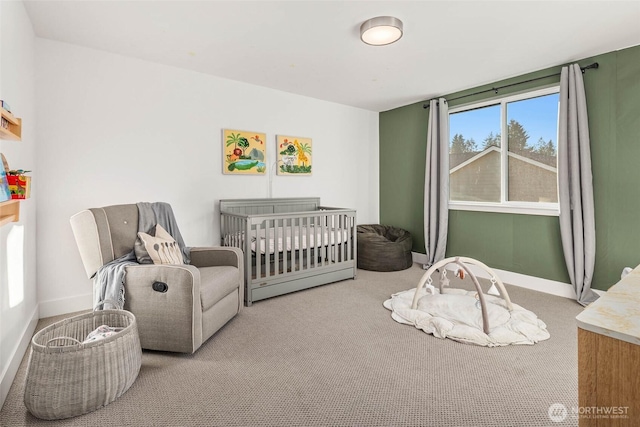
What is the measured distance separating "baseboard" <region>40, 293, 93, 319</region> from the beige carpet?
106 mm

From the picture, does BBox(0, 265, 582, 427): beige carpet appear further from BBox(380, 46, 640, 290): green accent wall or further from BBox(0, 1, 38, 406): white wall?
BBox(380, 46, 640, 290): green accent wall

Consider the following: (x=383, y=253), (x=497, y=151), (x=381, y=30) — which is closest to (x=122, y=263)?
(x=381, y=30)

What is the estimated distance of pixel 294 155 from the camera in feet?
13.7

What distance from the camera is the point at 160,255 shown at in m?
2.29

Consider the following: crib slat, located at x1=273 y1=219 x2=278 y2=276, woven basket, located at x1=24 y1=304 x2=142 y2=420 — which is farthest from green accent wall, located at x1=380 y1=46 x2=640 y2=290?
woven basket, located at x1=24 y1=304 x2=142 y2=420

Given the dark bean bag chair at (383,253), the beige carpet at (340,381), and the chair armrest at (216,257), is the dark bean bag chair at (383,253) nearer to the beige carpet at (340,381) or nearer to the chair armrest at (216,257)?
the beige carpet at (340,381)

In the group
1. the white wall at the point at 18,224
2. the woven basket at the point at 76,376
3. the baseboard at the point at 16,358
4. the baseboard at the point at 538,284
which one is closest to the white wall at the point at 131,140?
the white wall at the point at 18,224

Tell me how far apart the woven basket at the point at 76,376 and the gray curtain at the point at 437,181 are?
11.4 ft

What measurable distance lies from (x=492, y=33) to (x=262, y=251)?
8.70ft

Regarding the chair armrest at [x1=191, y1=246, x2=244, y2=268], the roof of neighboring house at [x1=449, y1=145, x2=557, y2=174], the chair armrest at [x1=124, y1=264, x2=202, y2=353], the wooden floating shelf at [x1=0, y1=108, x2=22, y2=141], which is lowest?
the chair armrest at [x1=124, y1=264, x2=202, y2=353]

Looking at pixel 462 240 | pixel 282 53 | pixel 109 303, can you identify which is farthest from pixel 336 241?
pixel 109 303

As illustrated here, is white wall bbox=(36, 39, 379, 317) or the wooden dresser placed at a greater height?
white wall bbox=(36, 39, 379, 317)

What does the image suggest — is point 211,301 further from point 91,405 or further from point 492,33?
point 492,33

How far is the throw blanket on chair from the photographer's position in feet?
6.72
